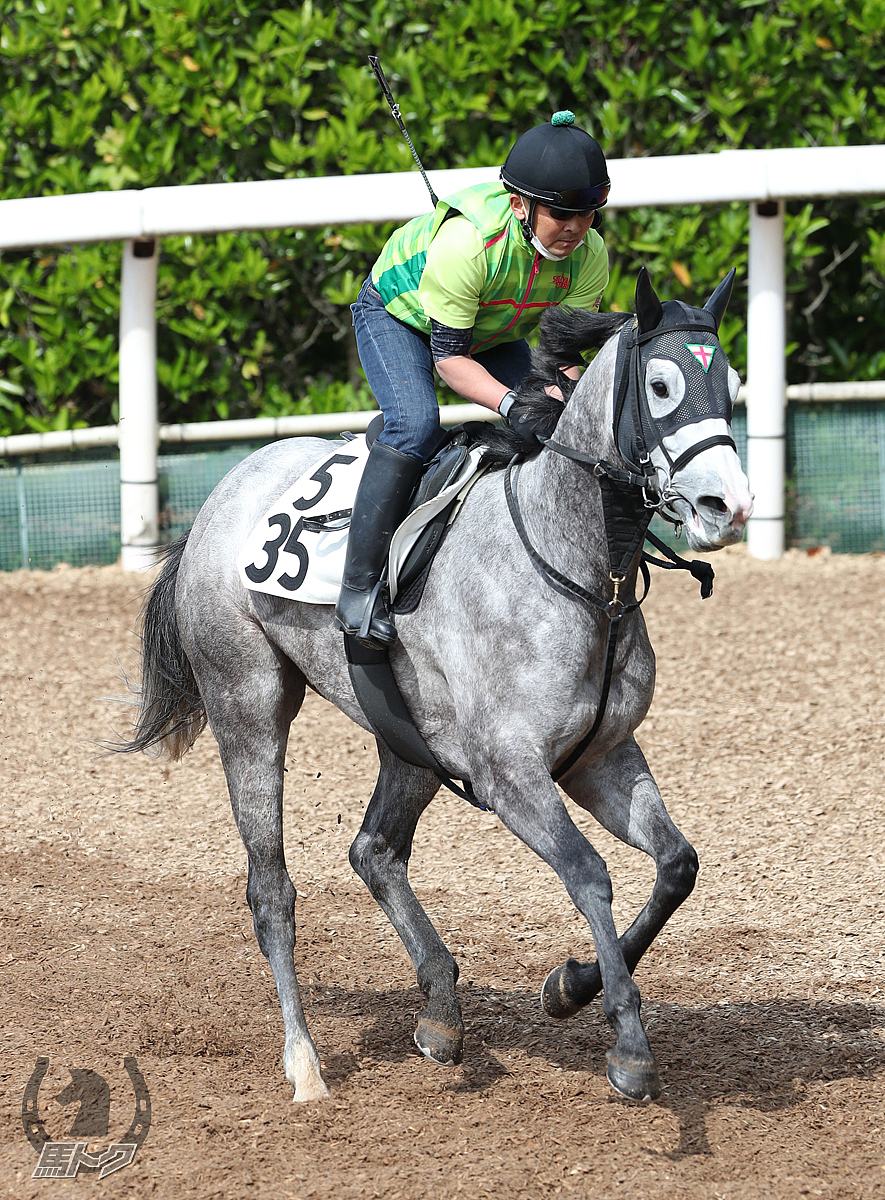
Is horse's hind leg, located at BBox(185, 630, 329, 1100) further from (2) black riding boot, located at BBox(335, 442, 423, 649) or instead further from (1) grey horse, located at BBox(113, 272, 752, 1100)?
(2) black riding boot, located at BBox(335, 442, 423, 649)

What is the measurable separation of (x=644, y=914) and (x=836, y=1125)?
2.34 ft

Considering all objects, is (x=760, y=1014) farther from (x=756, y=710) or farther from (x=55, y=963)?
(x=756, y=710)

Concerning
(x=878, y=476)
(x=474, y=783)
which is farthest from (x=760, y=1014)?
(x=878, y=476)

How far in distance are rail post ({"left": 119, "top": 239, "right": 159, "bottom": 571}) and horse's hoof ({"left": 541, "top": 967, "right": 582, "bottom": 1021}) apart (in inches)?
221

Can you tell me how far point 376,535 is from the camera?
3.89 meters

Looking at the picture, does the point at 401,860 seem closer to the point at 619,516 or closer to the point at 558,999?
the point at 558,999

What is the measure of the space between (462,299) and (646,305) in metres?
0.63

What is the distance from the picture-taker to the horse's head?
10.1 feet

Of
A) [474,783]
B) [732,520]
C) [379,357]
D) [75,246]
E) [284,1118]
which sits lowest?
[284,1118]

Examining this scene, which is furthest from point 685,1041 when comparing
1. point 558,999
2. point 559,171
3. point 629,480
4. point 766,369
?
point 766,369

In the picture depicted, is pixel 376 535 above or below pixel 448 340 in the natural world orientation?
below

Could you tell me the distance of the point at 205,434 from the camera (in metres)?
9.20

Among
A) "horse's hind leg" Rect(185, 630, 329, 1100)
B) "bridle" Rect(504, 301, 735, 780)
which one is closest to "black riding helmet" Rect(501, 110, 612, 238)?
"bridle" Rect(504, 301, 735, 780)

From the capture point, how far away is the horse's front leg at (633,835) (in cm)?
366
